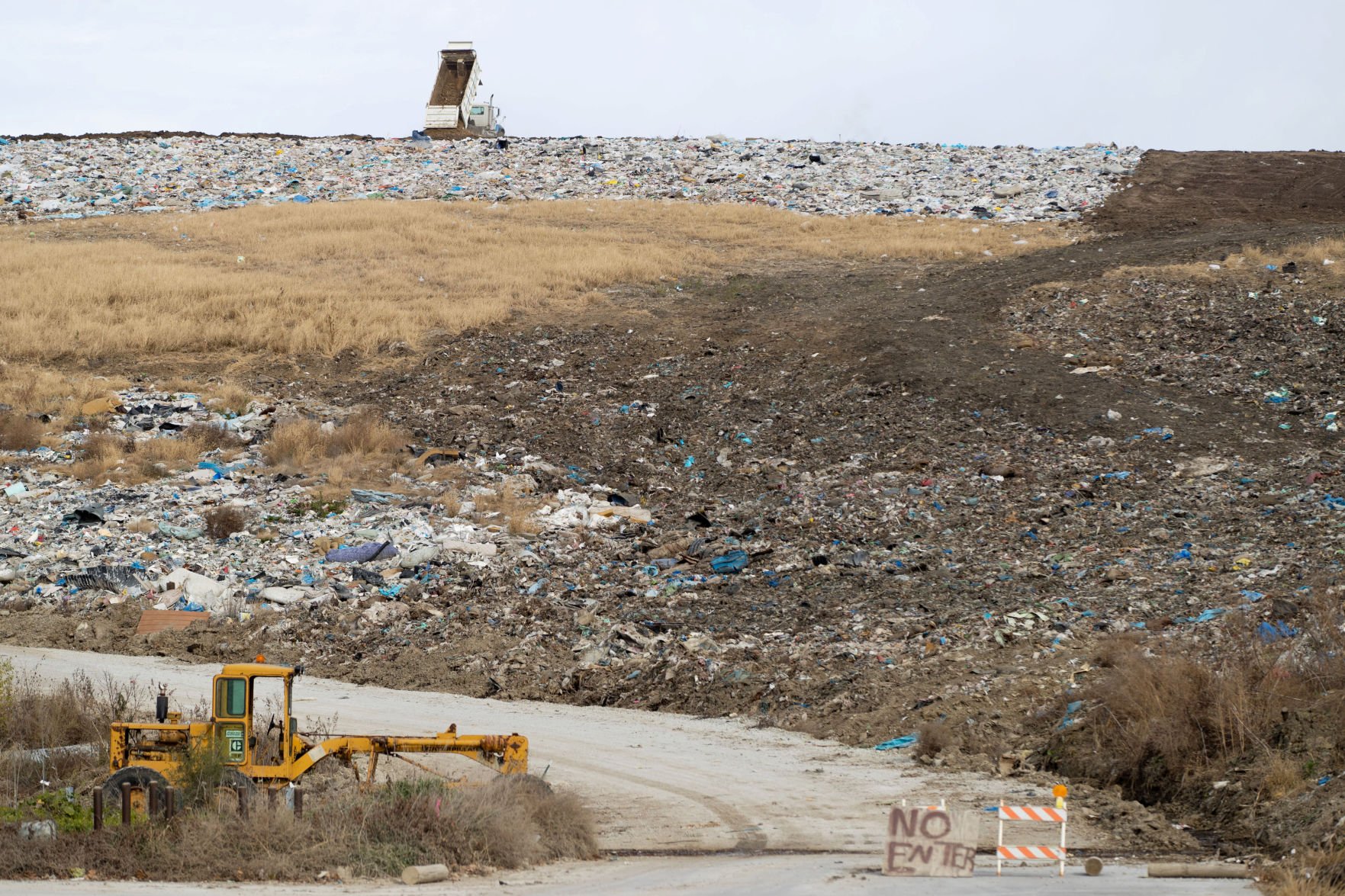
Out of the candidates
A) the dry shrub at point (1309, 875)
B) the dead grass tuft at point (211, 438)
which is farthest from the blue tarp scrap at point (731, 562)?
the dry shrub at point (1309, 875)

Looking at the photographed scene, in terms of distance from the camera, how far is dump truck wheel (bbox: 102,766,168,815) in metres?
8.28

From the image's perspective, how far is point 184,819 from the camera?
788cm

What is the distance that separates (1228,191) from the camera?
32.0m

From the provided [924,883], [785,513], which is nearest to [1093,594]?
[785,513]

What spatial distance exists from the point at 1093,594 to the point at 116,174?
32190 mm

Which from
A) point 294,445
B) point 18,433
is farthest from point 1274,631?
point 18,433

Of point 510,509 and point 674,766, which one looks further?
point 510,509

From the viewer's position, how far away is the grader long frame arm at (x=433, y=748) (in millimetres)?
8766

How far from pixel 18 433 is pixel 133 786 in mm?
11497

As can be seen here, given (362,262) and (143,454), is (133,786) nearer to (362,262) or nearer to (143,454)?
(143,454)

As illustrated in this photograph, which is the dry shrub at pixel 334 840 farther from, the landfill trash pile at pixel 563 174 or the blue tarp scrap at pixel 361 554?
the landfill trash pile at pixel 563 174

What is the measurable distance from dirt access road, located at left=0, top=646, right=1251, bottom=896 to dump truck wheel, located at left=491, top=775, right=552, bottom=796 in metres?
0.56

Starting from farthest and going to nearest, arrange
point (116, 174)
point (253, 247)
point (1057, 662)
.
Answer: point (116, 174) < point (253, 247) < point (1057, 662)

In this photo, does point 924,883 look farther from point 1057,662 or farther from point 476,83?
point 476,83
